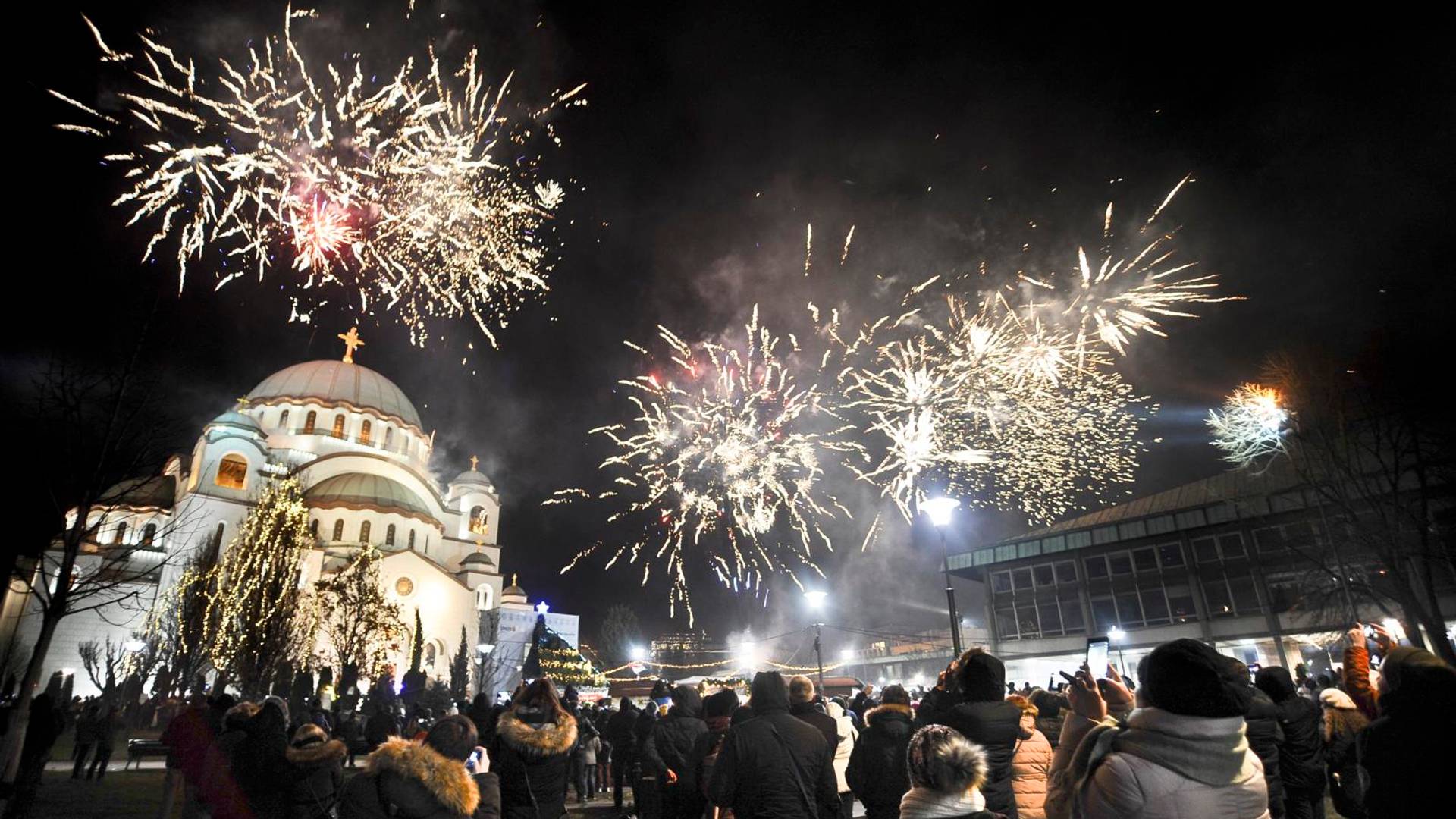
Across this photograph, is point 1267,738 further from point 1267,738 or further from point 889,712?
point 889,712

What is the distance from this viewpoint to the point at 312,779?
18.8 feet

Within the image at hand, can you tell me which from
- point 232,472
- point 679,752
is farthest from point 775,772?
point 232,472

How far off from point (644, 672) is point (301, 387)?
117ft

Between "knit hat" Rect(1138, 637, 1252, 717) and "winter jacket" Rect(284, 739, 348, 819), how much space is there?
236 inches

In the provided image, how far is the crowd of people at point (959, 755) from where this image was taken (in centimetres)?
234

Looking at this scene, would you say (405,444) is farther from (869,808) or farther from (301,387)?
(869,808)

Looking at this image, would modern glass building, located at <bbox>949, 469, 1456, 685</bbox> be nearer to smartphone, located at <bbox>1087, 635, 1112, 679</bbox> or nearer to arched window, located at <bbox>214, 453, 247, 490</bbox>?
smartphone, located at <bbox>1087, 635, 1112, 679</bbox>

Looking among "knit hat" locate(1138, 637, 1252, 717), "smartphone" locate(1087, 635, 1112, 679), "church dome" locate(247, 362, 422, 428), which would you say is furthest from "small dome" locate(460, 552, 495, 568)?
"knit hat" locate(1138, 637, 1252, 717)

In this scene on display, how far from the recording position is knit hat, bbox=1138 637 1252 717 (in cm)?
226

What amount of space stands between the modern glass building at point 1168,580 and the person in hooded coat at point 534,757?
35.7 meters

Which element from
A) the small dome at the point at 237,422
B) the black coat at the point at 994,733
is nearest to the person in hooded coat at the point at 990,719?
the black coat at the point at 994,733

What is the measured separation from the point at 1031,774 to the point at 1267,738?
1.66 meters

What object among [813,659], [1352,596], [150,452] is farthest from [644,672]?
[150,452]

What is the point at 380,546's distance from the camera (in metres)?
41.6
